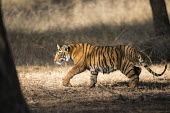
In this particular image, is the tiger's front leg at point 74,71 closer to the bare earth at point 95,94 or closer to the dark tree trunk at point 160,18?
the bare earth at point 95,94

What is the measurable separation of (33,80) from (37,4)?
11945mm

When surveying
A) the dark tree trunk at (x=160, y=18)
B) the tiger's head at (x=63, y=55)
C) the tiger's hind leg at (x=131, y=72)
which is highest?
the dark tree trunk at (x=160, y=18)

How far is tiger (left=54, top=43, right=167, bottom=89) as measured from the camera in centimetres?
825

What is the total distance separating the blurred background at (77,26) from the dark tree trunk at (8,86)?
21.5 ft

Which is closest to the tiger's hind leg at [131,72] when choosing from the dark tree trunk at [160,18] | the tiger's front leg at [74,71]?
the tiger's front leg at [74,71]

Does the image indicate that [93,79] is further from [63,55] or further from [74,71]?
[63,55]

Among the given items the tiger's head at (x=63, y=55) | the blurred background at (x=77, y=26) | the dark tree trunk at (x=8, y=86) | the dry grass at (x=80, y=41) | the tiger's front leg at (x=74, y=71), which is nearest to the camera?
the dark tree trunk at (x=8, y=86)

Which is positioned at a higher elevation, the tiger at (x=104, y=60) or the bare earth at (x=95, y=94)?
the tiger at (x=104, y=60)

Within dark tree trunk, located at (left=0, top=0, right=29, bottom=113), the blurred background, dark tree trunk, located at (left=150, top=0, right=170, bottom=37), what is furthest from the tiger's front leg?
dark tree trunk, located at (left=150, top=0, right=170, bottom=37)

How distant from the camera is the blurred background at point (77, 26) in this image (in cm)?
1212

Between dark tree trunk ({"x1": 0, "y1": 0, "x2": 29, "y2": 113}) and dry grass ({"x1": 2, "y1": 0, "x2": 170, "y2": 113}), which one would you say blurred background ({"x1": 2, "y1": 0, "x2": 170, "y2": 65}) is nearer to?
dry grass ({"x1": 2, "y1": 0, "x2": 170, "y2": 113})

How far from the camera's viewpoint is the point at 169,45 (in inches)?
443

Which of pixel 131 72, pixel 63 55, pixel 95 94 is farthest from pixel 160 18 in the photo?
pixel 95 94

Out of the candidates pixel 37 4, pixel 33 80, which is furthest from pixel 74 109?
pixel 37 4
